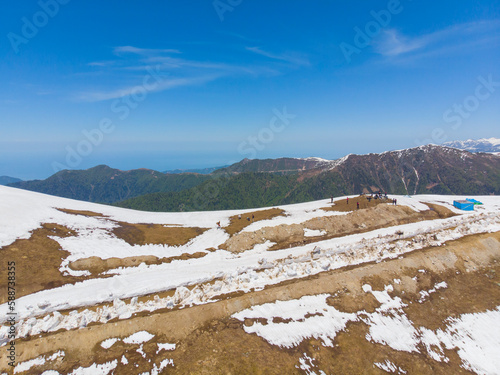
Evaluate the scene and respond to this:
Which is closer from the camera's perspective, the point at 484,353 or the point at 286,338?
the point at 286,338

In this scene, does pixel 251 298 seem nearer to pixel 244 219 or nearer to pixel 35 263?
pixel 35 263

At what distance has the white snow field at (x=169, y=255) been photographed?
22547mm

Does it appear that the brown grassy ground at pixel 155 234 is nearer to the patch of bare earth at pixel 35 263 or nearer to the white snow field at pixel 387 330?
the patch of bare earth at pixel 35 263

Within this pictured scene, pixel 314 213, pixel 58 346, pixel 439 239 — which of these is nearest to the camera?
pixel 58 346

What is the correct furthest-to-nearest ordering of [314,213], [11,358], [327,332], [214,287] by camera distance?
[314,213]
[214,287]
[327,332]
[11,358]

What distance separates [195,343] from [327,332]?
1129cm

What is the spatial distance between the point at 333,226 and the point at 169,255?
32.4 meters

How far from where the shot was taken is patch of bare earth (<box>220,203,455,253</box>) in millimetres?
42094

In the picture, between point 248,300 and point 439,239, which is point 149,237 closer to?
point 248,300

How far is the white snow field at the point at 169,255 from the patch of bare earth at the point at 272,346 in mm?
2611

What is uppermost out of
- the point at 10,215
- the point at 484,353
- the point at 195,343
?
the point at 10,215

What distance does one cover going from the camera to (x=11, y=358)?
15609mm

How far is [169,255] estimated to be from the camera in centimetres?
3903

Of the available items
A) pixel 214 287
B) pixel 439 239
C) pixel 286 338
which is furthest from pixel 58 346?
pixel 439 239
